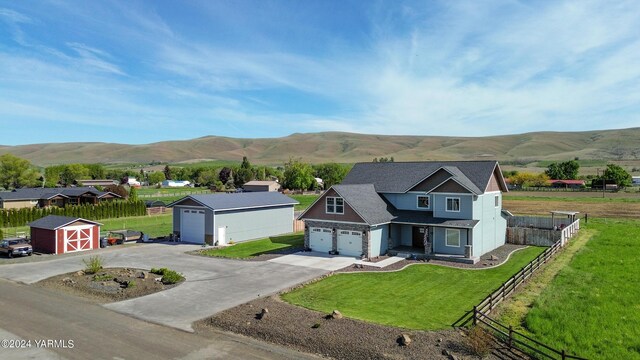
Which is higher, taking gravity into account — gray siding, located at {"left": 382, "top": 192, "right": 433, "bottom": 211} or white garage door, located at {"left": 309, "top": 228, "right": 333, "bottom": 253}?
gray siding, located at {"left": 382, "top": 192, "right": 433, "bottom": 211}

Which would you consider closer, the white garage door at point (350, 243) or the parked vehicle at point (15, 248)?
the white garage door at point (350, 243)

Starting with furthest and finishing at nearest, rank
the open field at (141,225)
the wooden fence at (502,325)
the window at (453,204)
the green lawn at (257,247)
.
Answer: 1. the open field at (141,225)
2. the green lawn at (257,247)
3. the window at (453,204)
4. the wooden fence at (502,325)

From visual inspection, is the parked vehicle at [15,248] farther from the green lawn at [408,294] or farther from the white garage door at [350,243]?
the white garage door at [350,243]

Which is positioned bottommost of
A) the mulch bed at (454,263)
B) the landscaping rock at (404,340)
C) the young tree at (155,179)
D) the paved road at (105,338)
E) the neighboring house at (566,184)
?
the paved road at (105,338)

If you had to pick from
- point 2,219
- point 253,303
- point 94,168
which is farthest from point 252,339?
point 94,168

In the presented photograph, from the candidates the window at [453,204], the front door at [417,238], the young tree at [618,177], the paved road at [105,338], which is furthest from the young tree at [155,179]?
the paved road at [105,338]

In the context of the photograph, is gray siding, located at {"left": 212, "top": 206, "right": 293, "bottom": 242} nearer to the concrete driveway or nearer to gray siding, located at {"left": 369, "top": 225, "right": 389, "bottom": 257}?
the concrete driveway

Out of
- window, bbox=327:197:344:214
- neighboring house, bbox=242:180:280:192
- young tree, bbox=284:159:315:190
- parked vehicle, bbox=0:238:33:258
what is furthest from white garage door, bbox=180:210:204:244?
young tree, bbox=284:159:315:190
